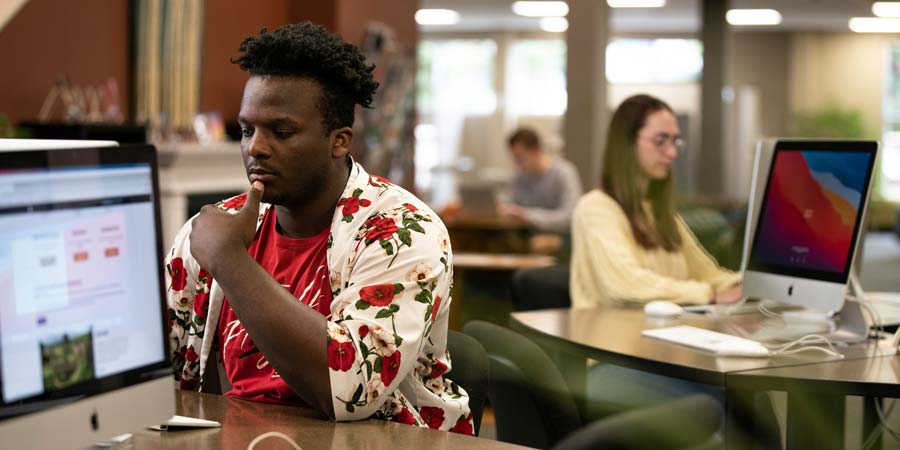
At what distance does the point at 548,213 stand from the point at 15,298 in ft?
21.2

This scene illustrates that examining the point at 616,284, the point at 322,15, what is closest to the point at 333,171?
the point at 616,284

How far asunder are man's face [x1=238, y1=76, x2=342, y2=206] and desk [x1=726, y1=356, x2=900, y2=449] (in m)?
1.03

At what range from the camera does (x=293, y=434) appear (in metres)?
1.54

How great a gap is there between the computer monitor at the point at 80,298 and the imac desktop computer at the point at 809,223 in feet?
6.32

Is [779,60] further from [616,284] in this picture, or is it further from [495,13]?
[616,284]

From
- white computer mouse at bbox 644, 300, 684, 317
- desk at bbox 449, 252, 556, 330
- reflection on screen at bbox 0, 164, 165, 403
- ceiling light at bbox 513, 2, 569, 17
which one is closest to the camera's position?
reflection on screen at bbox 0, 164, 165, 403

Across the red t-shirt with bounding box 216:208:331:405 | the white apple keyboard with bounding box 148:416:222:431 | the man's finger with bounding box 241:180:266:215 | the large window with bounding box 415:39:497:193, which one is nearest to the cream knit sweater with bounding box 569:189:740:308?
the red t-shirt with bounding box 216:208:331:405

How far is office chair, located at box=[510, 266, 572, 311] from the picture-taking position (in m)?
3.48

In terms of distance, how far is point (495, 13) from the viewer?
14.4 m

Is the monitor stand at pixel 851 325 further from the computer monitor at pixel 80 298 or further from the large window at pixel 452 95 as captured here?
the large window at pixel 452 95

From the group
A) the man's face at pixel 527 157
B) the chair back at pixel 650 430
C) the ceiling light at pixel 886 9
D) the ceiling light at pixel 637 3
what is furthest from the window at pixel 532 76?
the chair back at pixel 650 430

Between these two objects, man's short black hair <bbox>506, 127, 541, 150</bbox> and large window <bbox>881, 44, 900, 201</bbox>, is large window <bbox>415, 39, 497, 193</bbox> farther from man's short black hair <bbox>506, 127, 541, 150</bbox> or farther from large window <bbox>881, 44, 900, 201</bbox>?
man's short black hair <bbox>506, 127, 541, 150</bbox>

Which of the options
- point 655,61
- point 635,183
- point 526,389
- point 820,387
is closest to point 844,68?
point 655,61

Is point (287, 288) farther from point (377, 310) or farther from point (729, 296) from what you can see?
point (729, 296)
